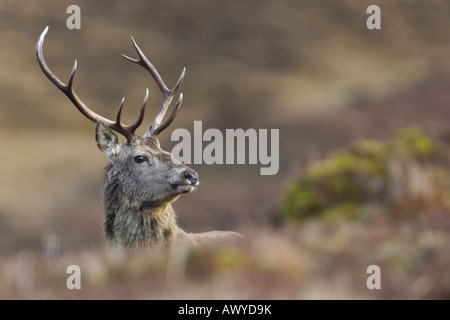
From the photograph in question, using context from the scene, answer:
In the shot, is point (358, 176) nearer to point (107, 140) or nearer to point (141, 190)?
point (141, 190)

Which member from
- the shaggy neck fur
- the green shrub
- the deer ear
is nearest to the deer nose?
the shaggy neck fur

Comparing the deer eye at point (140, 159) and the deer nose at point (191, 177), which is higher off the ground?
the deer eye at point (140, 159)

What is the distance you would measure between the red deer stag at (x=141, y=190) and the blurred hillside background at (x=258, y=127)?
1682mm

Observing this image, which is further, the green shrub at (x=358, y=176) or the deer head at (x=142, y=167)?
the deer head at (x=142, y=167)

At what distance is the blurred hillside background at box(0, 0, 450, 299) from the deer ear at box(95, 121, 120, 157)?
248cm

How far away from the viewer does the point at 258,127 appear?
35125 millimetres

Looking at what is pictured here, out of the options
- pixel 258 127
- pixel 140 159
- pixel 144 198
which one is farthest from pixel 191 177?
pixel 258 127

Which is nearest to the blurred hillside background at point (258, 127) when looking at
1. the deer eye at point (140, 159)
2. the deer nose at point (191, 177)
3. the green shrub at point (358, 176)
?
the green shrub at point (358, 176)

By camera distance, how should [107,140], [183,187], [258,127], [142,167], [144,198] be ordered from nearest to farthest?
[183,187] → [144,198] → [142,167] → [107,140] → [258,127]

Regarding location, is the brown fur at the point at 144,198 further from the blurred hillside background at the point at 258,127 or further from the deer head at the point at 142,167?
the blurred hillside background at the point at 258,127

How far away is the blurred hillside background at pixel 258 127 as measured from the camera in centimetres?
623

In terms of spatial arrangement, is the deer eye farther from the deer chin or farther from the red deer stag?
the deer chin

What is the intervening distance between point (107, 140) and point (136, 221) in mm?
1316

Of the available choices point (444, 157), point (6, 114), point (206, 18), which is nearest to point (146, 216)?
point (444, 157)
